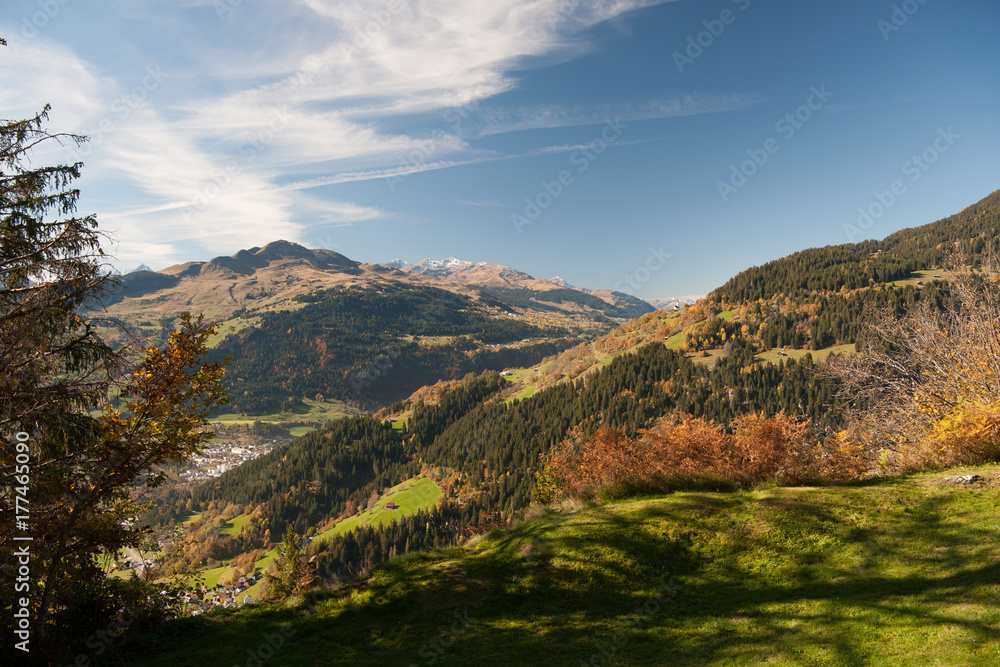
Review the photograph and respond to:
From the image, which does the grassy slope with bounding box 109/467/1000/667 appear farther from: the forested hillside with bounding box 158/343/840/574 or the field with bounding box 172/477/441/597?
the field with bounding box 172/477/441/597

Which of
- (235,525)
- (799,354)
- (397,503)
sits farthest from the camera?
(235,525)

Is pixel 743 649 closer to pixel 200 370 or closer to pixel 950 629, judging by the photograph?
pixel 950 629

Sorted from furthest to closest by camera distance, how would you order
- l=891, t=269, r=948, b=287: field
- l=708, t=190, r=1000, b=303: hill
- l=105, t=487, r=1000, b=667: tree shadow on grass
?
l=708, t=190, r=1000, b=303: hill
l=891, t=269, r=948, b=287: field
l=105, t=487, r=1000, b=667: tree shadow on grass

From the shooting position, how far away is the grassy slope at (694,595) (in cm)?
651

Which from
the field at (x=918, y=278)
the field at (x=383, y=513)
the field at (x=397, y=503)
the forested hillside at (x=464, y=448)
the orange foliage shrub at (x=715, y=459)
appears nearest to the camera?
the orange foliage shrub at (x=715, y=459)

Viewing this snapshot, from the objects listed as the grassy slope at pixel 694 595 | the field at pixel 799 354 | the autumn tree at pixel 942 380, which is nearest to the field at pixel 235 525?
the grassy slope at pixel 694 595

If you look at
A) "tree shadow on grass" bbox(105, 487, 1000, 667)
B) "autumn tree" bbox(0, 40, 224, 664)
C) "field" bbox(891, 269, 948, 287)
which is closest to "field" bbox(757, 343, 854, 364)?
"field" bbox(891, 269, 948, 287)

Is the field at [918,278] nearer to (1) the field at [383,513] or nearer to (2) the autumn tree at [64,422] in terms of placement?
(1) the field at [383,513]

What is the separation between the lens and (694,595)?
890cm

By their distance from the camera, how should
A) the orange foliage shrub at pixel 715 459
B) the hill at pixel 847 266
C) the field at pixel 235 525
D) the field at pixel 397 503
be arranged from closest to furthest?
the orange foliage shrub at pixel 715 459, the field at pixel 397 503, the field at pixel 235 525, the hill at pixel 847 266

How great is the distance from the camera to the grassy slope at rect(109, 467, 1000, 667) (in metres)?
6.51

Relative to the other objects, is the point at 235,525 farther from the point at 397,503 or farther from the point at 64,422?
the point at 64,422

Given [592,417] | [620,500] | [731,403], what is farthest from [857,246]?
[620,500]

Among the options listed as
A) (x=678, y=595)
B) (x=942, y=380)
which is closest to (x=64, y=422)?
(x=678, y=595)
